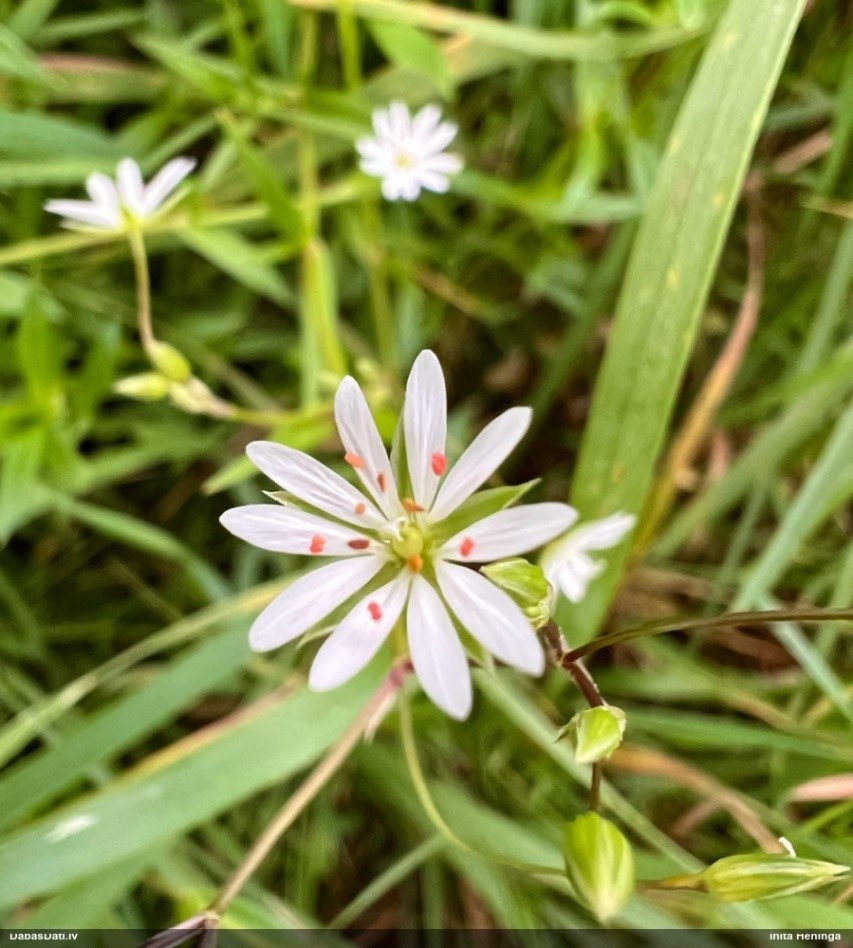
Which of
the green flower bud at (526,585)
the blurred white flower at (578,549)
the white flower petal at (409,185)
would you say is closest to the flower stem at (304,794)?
the blurred white flower at (578,549)

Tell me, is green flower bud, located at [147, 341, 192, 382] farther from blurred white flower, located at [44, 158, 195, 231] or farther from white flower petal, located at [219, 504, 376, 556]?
white flower petal, located at [219, 504, 376, 556]

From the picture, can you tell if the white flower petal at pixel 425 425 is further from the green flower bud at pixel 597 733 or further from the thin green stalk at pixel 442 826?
the thin green stalk at pixel 442 826

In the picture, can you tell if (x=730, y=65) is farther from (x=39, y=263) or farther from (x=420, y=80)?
(x=39, y=263)

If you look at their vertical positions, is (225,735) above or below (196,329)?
A: below

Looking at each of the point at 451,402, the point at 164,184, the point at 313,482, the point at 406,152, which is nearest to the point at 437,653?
the point at 313,482

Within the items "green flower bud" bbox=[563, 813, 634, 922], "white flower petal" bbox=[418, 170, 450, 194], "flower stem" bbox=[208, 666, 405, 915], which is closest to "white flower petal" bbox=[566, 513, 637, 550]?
"flower stem" bbox=[208, 666, 405, 915]

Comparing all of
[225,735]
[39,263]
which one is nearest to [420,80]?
[39,263]
